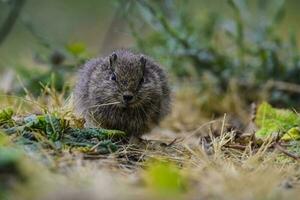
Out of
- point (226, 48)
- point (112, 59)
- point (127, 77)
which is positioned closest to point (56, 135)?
point (127, 77)

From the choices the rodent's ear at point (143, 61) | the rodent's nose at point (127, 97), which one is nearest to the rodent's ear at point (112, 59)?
the rodent's ear at point (143, 61)

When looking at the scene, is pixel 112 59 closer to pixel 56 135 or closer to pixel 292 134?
pixel 56 135

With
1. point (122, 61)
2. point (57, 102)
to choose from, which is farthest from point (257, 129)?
point (57, 102)

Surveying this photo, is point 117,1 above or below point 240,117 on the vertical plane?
above

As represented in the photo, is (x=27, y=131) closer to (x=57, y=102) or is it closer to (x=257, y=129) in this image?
(x=57, y=102)

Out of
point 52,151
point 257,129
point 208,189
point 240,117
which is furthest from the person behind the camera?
point 240,117

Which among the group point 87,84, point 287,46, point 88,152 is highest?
point 287,46

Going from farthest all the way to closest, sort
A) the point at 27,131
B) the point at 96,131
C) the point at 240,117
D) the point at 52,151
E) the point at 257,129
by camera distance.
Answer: the point at 240,117 → the point at 257,129 → the point at 96,131 → the point at 27,131 → the point at 52,151

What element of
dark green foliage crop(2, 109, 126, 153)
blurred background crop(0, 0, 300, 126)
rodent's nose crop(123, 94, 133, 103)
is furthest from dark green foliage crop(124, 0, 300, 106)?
dark green foliage crop(2, 109, 126, 153)
